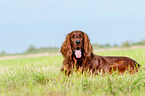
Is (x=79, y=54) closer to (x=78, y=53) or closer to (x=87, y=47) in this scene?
(x=78, y=53)

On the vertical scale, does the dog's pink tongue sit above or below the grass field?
above

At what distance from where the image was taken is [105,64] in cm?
549

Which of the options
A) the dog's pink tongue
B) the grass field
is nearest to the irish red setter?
the dog's pink tongue

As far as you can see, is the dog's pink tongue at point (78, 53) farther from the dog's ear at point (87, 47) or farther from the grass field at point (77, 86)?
the grass field at point (77, 86)

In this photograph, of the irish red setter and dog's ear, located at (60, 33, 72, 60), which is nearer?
the irish red setter

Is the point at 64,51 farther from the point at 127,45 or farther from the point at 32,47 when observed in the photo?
the point at 32,47

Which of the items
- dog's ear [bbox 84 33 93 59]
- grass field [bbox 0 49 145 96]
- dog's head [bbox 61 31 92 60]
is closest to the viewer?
grass field [bbox 0 49 145 96]

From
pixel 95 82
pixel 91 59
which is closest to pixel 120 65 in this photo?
pixel 91 59

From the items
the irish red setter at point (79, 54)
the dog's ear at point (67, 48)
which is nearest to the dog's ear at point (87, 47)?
the irish red setter at point (79, 54)

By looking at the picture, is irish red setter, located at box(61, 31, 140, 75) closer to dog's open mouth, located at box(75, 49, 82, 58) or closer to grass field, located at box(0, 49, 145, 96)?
dog's open mouth, located at box(75, 49, 82, 58)

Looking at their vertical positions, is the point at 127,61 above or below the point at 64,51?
below

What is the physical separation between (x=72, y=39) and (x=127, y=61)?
6.02 feet

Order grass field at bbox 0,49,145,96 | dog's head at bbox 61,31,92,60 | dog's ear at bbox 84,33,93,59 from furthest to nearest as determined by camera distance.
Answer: dog's ear at bbox 84,33,93,59 < dog's head at bbox 61,31,92,60 < grass field at bbox 0,49,145,96

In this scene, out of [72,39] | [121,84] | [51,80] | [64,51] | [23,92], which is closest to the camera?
[23,92]
